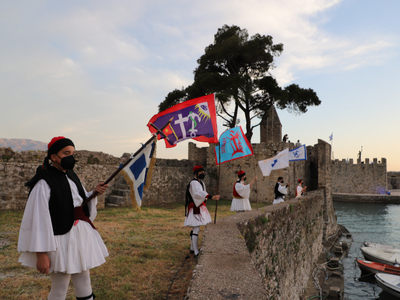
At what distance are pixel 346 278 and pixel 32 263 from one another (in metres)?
16.2

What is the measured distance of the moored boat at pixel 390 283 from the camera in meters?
11.6

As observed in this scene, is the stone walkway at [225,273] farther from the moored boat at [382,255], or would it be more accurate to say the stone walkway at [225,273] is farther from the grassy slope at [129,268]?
the moored boat at [382,255]

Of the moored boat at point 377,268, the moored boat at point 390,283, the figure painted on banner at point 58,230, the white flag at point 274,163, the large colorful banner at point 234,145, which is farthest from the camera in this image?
the moored boat at point 377,268

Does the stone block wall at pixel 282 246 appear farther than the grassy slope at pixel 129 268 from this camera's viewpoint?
Yes

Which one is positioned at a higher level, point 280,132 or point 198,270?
point 280,132

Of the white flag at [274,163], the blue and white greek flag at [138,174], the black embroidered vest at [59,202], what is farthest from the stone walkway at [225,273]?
the white flag at [274,163]

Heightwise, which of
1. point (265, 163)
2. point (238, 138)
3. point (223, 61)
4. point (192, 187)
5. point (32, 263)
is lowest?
point (32, 263)

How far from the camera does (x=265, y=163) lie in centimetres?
900

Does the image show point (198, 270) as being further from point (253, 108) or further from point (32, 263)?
point (253, 108)

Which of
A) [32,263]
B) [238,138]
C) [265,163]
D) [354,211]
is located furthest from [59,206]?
[354,211]

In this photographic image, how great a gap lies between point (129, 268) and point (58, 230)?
239cm

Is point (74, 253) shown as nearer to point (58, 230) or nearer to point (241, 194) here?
point (58, 230)

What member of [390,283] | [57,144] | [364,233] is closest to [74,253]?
[57,144]

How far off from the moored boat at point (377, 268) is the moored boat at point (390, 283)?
0.76 meters
